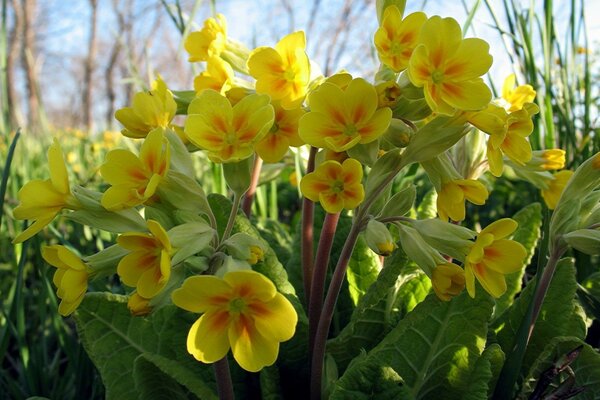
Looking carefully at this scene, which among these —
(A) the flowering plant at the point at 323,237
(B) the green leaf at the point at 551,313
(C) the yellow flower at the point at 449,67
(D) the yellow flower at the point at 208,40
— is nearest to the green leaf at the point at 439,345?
(A) the flowering plant at the point at 323,237

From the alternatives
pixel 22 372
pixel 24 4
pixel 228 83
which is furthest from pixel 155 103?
pixel 24 4

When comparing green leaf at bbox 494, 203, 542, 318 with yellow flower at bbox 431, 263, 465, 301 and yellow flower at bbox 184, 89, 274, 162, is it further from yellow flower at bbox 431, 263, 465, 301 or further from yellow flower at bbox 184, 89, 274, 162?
yellow flower at bbox 184, 89, 274, 162

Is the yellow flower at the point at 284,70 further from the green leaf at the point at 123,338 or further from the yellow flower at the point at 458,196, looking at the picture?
the green leaf at the point at 123,338

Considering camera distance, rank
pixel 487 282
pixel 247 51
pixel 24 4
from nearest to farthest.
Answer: pixel 487 282 < pixel 247 51 < pixel 24 4

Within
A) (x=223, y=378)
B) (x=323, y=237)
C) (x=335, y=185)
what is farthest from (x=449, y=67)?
(x=223, y=378)

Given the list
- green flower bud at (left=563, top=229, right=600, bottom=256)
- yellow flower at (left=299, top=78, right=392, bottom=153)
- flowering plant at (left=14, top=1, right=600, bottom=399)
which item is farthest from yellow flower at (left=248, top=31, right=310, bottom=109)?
green flower bud at (left=563, top=229, right=600, bottom=256)

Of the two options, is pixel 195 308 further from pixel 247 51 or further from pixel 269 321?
pixel 247 51
